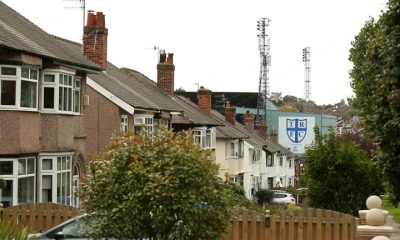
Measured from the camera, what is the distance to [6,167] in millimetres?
23125

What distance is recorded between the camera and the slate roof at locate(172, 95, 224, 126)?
44875 mm

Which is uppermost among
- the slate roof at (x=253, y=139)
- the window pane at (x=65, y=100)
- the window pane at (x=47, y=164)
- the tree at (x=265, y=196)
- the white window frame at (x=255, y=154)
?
the window pane at (x=65, y=100)

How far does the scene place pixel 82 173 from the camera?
98.8ft

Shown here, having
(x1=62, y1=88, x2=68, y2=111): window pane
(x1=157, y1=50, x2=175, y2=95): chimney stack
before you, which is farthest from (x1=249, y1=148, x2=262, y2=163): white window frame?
(x1=62, y1=88, x2=68, y2=111): window pane

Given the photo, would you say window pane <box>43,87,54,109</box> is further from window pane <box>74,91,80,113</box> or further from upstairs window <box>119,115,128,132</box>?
upstairs window <box>119,115,128,132</box>

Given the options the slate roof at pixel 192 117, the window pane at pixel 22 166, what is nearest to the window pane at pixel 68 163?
the window pane at pixel 22 166

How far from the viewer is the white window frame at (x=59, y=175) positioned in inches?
1011

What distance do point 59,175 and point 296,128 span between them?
44.9 metres

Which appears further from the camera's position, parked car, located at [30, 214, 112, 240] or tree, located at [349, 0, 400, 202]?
tree, located at [349, 0, 400, 202]

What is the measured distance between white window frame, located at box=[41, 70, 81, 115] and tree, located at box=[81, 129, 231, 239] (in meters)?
13.8

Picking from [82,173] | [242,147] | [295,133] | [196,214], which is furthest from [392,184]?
[295,133]

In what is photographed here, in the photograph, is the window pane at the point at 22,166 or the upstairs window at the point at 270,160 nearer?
the window pane at the point at 22,166

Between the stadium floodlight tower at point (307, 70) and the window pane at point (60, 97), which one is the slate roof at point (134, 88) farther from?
the stadium floodlight tower at point (307, 70)

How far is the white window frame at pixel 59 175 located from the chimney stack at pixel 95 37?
774 centimetres
